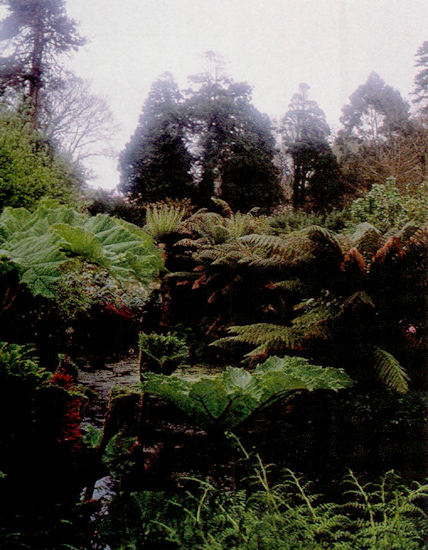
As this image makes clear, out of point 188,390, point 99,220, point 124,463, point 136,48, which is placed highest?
point 136,48

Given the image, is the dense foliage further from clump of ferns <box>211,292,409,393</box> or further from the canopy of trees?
the canopy of trees

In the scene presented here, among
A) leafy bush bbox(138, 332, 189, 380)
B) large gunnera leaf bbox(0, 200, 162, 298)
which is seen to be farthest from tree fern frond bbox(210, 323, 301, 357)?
leafy bush bbox(138, 332, 189, 380)

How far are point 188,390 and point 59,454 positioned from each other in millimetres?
467

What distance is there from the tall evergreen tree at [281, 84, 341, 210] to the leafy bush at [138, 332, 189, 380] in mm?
12101

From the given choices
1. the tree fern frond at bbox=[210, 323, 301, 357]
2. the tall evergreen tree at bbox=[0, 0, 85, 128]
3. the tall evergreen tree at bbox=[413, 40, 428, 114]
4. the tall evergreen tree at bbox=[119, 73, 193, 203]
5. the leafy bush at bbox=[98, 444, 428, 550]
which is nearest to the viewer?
the leafy bush at bbox=[98, 444, 428, 550]

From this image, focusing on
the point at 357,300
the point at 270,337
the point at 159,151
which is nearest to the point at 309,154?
→ the point at 159,151

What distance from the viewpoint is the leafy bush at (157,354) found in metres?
1.49

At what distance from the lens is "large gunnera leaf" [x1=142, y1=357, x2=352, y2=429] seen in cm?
140

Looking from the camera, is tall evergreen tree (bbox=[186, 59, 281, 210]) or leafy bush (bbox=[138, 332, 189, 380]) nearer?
leafy bush (bbox=[138, 332, 189, 380])

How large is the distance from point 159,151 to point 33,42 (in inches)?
143

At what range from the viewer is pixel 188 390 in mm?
1417

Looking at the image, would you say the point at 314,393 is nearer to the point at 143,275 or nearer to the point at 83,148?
the point at 143,275

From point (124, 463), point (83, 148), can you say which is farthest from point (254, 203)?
point (124, 463)

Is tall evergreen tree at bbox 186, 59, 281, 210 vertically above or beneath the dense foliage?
above
